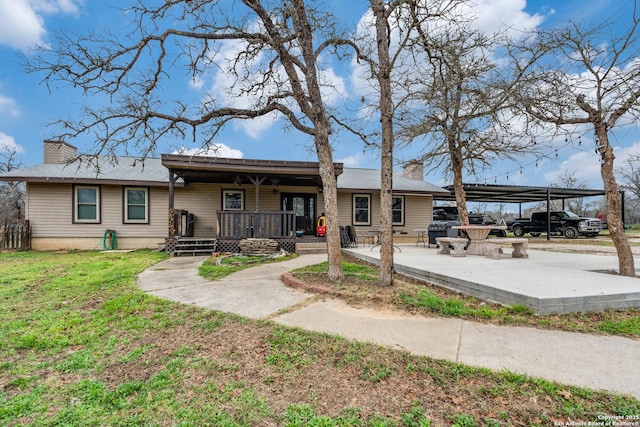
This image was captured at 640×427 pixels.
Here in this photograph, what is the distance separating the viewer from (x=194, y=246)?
10.2 m

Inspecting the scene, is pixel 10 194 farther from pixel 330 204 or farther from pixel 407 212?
pixel 407 212

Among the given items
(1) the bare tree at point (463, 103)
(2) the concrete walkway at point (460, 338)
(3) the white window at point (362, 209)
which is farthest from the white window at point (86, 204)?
(1) the bare tree at point (463, 103)

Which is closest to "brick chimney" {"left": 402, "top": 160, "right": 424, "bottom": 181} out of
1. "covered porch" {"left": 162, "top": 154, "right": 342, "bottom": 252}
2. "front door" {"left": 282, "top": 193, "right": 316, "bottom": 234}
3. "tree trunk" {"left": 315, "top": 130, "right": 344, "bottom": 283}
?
"covered porch" {"left": 162, "top": 154, "right": 342, "bottom": 252}

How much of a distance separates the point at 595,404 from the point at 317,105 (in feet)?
16.2

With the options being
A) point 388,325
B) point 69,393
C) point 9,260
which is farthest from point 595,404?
point 9,260

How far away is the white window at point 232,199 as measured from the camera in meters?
13.0

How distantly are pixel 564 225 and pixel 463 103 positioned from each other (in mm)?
16353

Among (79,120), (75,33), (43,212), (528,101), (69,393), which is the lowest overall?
(69,393)

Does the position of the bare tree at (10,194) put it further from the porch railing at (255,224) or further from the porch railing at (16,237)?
the porch railing at (255,224)

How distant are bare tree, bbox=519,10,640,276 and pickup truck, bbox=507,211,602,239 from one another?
50.8 feet

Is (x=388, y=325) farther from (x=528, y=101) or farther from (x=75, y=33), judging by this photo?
(x=75, y=33)

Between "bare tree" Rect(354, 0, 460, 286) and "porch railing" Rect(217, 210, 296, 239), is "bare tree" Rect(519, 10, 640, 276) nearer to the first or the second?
"bare tree" Rect(354, 0, 460, 286)

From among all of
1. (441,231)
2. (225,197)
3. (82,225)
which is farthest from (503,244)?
(82,225)

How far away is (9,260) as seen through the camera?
857 centimetres
